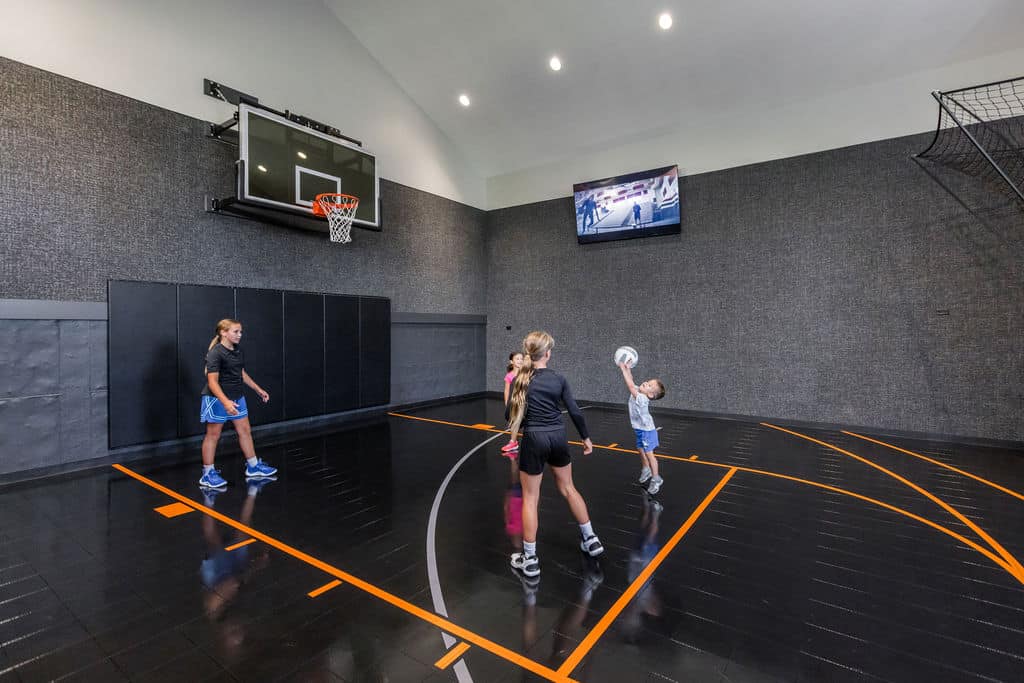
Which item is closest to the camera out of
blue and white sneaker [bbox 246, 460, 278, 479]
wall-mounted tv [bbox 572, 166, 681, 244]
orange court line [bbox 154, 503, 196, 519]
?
orange court line [bbox 154, 503, 196, 519]

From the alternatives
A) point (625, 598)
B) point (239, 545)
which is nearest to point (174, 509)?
point (239, 545)

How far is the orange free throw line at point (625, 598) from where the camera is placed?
7.05 ft

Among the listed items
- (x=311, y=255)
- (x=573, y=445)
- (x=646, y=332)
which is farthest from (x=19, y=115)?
(x=646, y=332)

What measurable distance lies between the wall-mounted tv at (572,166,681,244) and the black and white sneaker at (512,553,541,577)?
671 cm

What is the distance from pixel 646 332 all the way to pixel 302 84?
6.63m

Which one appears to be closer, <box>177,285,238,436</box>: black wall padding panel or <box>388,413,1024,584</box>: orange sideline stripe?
<box>388,413,1024,584</box>: orange sideline stripe

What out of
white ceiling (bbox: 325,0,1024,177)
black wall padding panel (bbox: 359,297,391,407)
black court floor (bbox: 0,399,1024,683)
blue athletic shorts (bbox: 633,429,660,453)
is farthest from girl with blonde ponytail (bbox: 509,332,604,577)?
white ceiling (bbox: 325,0,1024,177)

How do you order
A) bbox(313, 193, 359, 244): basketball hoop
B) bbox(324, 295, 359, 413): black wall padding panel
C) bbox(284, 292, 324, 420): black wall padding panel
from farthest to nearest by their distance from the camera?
bbox(324, 295, 359, 413): black wall padding panel
bbox(284, 292, 324, 420): black wall padding panel
bbox(313, 193, 359, 244): basketball hoop

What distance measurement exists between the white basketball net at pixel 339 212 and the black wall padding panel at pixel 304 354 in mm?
1012

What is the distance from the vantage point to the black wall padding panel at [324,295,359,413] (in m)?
7.50

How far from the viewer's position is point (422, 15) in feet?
24.0

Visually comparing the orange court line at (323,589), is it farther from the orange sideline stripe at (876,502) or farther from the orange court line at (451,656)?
the orange sideline stripe at (876,502)

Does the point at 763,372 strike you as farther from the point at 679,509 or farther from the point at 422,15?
the point at 422,15

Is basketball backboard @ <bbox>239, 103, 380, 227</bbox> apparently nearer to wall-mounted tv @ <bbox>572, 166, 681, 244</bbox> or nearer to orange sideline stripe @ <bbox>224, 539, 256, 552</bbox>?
wall-mounted tv @ <bbox>572, 166, 681, 244</bbox>
